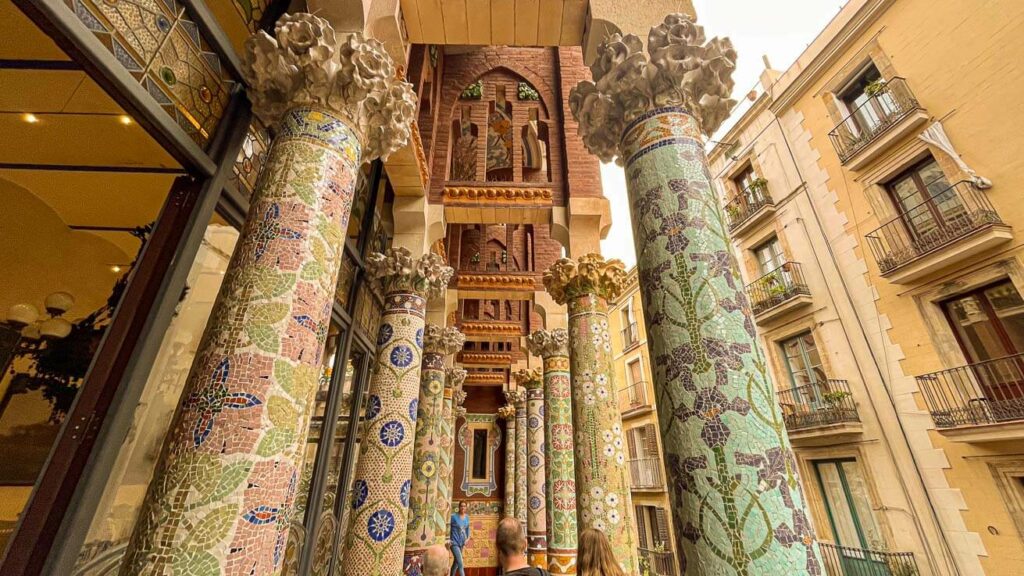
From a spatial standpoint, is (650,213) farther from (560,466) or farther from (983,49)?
(983,49)

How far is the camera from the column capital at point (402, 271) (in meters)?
5.22

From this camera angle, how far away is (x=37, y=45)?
6.19ft

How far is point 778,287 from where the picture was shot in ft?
32.8

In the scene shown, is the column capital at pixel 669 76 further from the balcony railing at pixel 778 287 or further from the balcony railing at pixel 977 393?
the balcony railing at pixel 778 287

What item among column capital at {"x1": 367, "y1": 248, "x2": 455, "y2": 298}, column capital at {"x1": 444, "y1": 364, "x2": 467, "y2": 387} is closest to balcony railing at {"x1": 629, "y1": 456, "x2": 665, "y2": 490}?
column capital at {"x1": 444, "y1": 364, "x2": 467, "y2": 387}

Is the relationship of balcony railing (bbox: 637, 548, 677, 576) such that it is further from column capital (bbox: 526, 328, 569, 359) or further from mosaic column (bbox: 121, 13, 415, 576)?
mosaic column (bbox: 121, 13, 415, 576)

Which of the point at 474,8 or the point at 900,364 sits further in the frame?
the point at 900,364

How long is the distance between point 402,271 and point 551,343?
389 centimetres

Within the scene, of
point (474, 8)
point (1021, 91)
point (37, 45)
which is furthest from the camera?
point (1021, 91)

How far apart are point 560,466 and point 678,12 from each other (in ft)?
20.2

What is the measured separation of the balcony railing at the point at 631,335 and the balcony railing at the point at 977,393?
9.62m

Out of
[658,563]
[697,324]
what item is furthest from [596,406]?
[658,563]

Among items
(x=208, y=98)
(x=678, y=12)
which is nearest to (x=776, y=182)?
(x=678, y=12)

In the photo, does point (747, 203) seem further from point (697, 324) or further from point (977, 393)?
point (697, 324)
